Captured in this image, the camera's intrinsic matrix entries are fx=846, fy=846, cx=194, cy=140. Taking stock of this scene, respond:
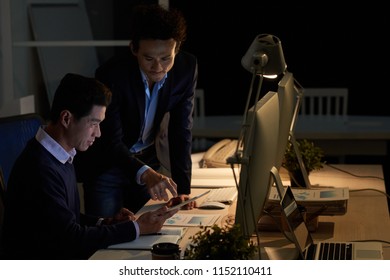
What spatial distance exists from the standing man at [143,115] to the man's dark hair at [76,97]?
51 cm

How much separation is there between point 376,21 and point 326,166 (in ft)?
11.3

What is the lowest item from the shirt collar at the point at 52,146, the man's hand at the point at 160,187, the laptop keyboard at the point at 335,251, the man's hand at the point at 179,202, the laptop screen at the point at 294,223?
the man's hand at the point at 179,202

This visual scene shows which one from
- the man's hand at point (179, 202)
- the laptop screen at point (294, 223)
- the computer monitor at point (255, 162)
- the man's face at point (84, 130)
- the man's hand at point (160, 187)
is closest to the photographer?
the computer monitor at point (255, 162)

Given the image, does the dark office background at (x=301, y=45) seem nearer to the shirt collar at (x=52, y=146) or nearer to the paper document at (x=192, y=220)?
the paper document at (x=192, y=220)

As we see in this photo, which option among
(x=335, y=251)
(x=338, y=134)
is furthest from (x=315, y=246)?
(x=338, y=134)

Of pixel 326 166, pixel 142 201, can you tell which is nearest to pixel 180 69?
pixel 142 201

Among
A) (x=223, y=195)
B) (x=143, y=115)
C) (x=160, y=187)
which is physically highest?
(x=143, y=115)

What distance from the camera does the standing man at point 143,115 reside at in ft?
9.31

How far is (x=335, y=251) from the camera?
2166 mm

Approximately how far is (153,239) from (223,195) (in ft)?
2.11

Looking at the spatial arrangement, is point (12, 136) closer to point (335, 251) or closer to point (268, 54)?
point (268, 54)

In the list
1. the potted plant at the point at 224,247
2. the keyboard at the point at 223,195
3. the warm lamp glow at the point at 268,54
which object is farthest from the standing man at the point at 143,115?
the potted plant at the point at 224,247

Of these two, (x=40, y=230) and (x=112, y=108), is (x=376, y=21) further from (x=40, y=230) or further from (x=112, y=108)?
(x=40, y=230)

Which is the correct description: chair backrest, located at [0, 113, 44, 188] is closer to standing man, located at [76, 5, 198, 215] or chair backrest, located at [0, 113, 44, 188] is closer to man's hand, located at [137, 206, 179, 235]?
standing man, located at [76, 5, 198, 215]
